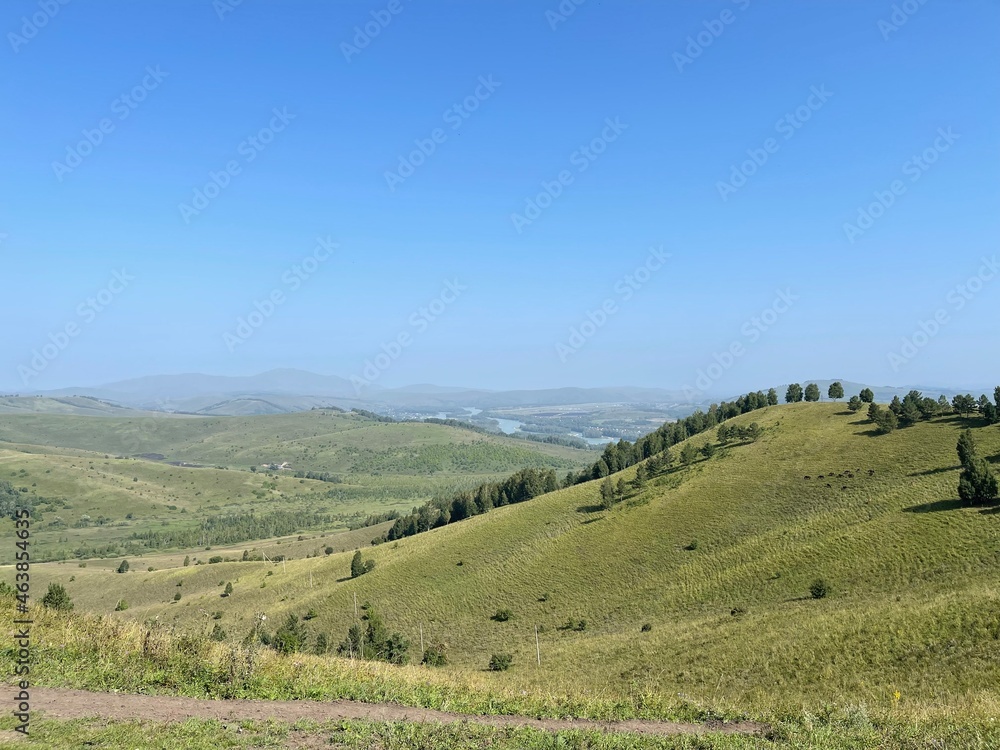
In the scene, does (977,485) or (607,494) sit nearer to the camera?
(977,485)

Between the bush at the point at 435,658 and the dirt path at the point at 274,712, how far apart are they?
29.6 meters

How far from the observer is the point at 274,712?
1229cm

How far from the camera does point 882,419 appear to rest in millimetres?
66875

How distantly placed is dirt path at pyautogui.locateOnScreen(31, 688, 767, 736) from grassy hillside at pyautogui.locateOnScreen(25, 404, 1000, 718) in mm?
2301

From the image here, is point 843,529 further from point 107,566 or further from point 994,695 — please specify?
point 107,566

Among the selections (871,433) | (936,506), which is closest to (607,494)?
(871,433)

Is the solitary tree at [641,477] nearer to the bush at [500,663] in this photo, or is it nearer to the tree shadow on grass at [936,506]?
the tree shadow on grass at [936,506]

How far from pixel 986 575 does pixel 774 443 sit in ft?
142

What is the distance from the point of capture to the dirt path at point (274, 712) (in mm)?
11594

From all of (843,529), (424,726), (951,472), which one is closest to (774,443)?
(951,472)

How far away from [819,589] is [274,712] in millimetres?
36840

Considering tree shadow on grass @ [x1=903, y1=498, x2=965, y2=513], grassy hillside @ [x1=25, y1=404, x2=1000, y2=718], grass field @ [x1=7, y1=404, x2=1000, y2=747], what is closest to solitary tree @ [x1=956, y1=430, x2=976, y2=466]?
grassy hillside @ [x1=25, y1=404, x2=1000, y2=718]

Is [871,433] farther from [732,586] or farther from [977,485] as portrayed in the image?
[732,586]

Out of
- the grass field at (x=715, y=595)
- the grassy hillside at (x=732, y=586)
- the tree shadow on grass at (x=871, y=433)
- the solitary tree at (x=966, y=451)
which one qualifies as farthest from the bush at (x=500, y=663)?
the tree shadow on grass at (x=871, y=433)
